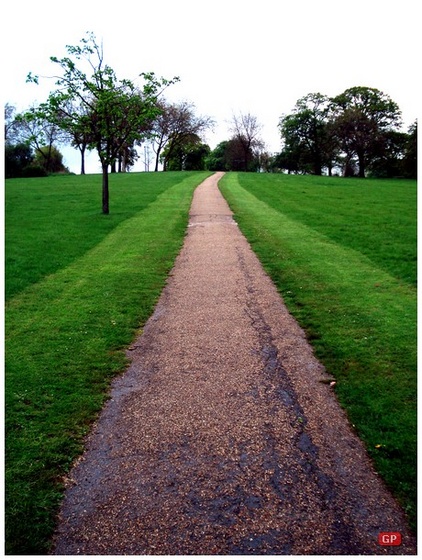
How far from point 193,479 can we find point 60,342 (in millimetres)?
3915

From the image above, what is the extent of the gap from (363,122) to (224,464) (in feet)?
220

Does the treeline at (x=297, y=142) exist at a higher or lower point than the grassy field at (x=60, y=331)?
higher

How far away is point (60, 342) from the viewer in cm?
683

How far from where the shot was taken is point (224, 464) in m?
4.01

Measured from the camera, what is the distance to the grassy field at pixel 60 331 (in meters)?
3.83

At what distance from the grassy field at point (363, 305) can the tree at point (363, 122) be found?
150 feet

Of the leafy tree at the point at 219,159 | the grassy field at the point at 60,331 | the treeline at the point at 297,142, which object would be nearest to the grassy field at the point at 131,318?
the grassy field at the point at 60,331

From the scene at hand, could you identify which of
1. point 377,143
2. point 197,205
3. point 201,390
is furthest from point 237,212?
point 377,143

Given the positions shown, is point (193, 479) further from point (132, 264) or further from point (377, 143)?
point (377, 143)

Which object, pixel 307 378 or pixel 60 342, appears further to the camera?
pixel 60 342

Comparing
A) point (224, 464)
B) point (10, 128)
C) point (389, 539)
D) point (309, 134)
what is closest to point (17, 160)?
point (10, 128)

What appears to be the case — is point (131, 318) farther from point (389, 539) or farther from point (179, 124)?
point (179, 124)

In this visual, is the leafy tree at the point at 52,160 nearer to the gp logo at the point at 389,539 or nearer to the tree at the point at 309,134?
the tree at the point at 309,134

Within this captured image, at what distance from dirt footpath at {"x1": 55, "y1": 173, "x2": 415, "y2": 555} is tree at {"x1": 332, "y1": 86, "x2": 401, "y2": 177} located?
6304 centimetres
